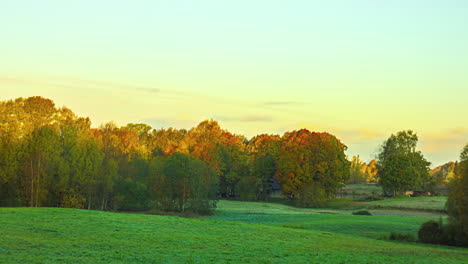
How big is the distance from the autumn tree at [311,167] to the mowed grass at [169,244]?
193 feet

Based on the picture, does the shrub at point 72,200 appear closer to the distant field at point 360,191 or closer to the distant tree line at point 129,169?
the distant tree line at point 129,169

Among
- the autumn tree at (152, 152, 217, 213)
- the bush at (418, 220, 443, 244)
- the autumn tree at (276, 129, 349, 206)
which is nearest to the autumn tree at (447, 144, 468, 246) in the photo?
the bush at (418, 220, 443, 244)

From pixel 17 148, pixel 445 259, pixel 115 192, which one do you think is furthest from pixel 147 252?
pixel 115 192

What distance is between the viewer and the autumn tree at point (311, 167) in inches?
4048

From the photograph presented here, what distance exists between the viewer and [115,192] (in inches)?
3051

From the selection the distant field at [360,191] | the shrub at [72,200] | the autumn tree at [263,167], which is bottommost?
the shrub at [72,200]

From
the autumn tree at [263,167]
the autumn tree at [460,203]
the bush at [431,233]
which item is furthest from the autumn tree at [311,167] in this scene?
the autumn tree at [460,203]

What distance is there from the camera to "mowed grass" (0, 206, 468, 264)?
83.3 feet

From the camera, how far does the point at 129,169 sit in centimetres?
8531

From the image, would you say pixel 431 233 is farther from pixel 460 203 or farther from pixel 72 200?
pixel 72 200

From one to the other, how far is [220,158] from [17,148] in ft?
195

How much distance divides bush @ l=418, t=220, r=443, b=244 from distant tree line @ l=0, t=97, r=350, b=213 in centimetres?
3791

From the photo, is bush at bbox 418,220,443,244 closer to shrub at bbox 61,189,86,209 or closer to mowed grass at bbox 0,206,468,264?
mowed grass at bbox 0,206,468,264

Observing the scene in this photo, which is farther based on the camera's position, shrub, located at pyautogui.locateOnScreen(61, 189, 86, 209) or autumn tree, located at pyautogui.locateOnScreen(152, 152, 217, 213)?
autumn tree, located at pyautogui.locateOnScreen(152, 152, 217, 213)
